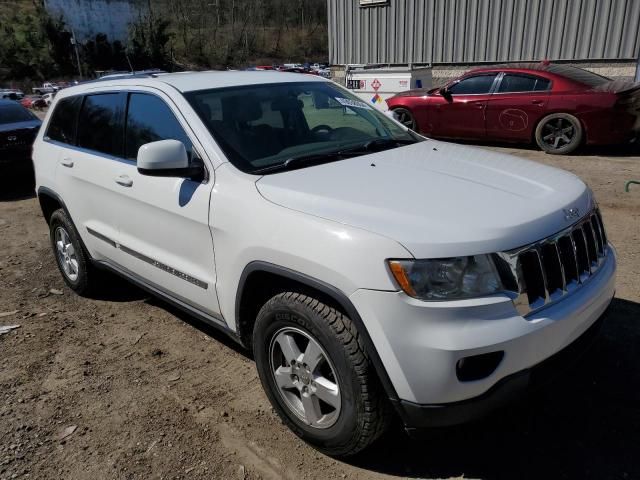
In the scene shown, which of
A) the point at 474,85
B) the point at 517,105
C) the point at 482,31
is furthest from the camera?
the point at 482,31

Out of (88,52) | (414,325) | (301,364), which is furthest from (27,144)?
(88,52)

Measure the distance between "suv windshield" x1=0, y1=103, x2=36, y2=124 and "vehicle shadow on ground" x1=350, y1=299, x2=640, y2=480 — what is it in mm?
9348

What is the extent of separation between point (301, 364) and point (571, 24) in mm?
14877

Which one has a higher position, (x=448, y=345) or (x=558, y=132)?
(x=448, y=345)

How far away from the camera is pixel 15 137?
8.95m

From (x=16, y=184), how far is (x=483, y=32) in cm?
1277

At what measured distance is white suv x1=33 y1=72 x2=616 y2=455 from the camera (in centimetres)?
207

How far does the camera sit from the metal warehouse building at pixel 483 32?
13.8 m

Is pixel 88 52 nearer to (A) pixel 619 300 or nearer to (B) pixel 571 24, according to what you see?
(B) pixel 571 24

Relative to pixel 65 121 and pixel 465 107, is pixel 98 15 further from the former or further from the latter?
pixel 65 121

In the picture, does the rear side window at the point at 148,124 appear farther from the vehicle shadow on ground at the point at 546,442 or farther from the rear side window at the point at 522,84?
the rear side window at the point at 522,84

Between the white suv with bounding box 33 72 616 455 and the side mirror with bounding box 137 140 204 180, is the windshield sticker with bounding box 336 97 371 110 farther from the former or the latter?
the side mirror with bounding box 137 140 204 180

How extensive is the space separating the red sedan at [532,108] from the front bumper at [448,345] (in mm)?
7978

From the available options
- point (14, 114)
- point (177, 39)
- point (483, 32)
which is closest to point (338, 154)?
point (14, 114)
